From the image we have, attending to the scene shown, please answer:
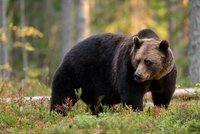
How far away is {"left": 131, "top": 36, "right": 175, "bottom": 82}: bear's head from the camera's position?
7871mm

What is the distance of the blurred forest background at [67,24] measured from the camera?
60.5ft

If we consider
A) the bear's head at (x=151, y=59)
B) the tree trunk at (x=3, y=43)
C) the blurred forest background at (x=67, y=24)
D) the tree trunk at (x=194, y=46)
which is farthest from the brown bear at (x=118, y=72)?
the blurred forest background at (x=67, y=24)

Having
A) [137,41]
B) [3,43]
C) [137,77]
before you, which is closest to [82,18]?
[3,43]

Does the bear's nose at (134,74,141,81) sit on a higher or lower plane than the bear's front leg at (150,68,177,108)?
higher

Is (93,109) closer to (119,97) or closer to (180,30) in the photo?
(119,97)

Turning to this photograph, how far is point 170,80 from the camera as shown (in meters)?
8.17

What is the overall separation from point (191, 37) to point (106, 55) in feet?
12.3

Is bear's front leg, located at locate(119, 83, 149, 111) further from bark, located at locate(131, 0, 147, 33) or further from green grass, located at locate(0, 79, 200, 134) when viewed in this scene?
bark, located at locate(131, 0, 147, 33)

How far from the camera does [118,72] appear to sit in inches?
328

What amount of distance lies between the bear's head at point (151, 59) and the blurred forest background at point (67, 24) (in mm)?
6281

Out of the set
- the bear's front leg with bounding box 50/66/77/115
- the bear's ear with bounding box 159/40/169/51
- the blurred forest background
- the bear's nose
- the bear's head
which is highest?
the bear's ear with bounding box 159/40/169/51

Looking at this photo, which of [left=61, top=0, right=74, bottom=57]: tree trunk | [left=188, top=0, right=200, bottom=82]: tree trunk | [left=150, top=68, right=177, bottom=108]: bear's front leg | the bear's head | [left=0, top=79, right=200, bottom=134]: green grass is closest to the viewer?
[left=0, top=79, right=200, bottom=134]: green grass

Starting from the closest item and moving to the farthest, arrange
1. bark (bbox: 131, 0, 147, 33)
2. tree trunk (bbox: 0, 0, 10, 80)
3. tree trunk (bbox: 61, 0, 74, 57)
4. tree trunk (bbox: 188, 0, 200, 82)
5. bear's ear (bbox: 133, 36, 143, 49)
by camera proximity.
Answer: bear's ear (bbox: 133, 36, 143, 49) → tree trunk (bbox: 188, 0, 200, 82) → tree trunk (bbox: 0, 0, 10, 80) → bark (bbox: 131, 0, 147, 33) → tree trunk (bbox: 61, 0, 74, 57)

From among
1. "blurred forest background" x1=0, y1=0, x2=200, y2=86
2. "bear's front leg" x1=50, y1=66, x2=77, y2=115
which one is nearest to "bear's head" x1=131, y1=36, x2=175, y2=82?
"bear's front leg" x1=50, y1=66, x2=77, y2=115
